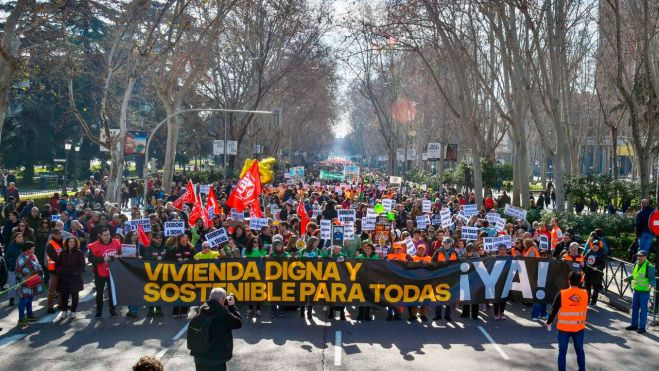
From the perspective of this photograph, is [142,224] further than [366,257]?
Yes

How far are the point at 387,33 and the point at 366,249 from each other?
16.4 meters

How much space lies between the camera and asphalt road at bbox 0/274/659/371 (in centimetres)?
1002

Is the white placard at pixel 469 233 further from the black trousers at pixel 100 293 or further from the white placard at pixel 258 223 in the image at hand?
the black trousers at pixel 100 293

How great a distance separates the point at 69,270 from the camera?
12.5 metres

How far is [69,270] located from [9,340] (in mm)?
1660

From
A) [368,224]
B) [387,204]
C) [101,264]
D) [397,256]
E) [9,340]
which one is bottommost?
Answer: [9,340]

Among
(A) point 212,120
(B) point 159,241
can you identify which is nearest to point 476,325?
(B) point 159,241

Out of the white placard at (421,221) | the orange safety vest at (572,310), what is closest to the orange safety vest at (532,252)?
the white placard at (421,221)

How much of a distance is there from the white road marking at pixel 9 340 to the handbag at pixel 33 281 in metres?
0.96

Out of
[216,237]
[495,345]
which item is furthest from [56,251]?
[495,345]

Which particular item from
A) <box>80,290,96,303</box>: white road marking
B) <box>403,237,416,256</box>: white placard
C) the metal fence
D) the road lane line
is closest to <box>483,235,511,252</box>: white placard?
<box>403,237,416,256</box>: white placard

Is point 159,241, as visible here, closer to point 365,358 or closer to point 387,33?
point 365,358

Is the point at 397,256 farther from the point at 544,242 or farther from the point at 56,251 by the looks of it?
the point at 56,251

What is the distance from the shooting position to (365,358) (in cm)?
1032
